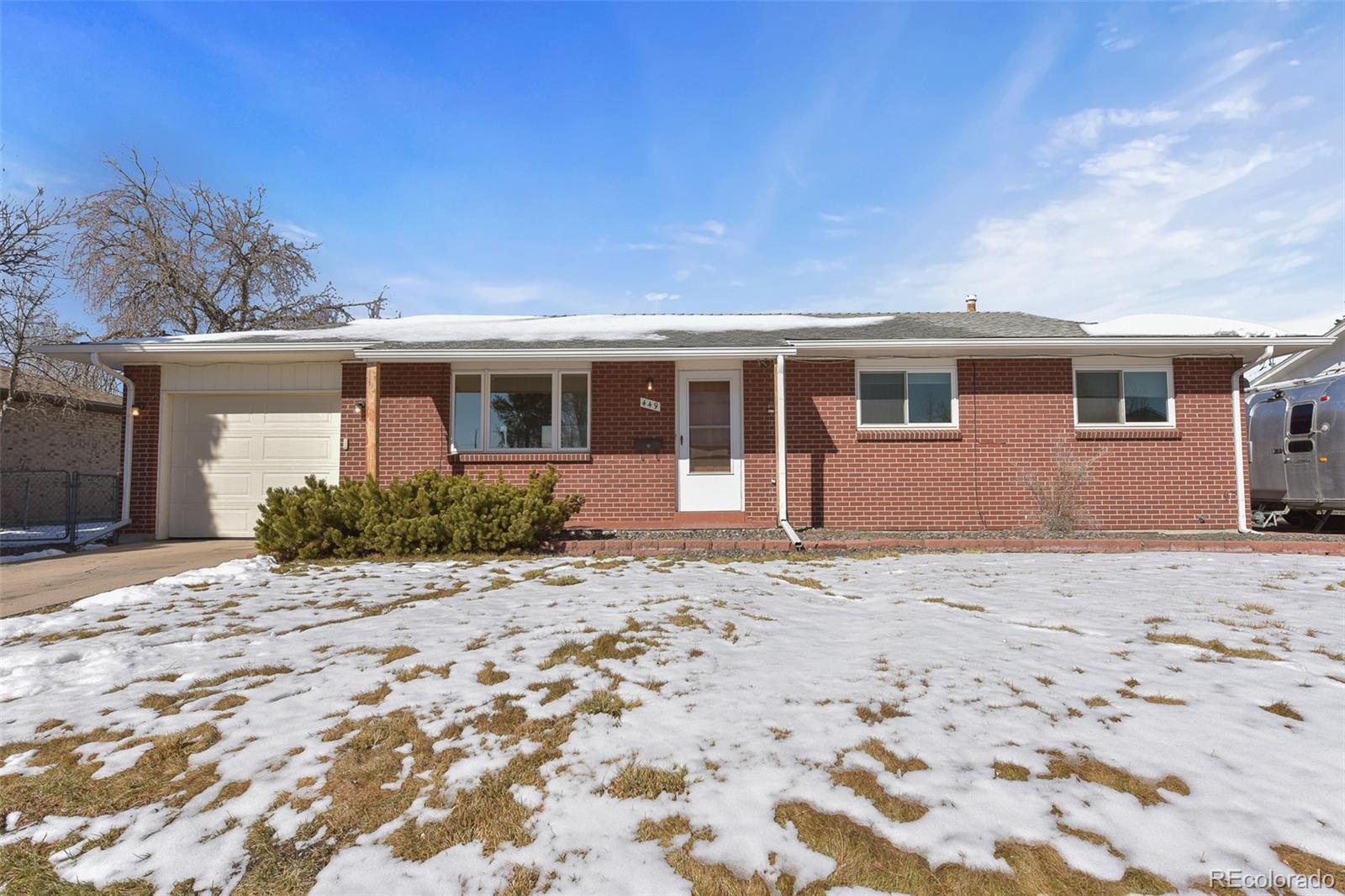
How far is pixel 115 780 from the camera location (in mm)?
2338

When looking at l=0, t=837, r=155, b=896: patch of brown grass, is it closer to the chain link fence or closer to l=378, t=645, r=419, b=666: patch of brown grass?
l=378, t=645, r=419, b=666: patch of brown grass

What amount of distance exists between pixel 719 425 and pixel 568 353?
2556 mm

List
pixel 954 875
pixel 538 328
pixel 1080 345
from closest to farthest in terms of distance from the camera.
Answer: pixel 954 875
pixel 1080 345
pixel 538 328

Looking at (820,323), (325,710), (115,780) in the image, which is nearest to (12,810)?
(115,780)

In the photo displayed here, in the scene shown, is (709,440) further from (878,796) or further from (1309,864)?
(1309,864)

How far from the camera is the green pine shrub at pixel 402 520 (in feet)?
22.0

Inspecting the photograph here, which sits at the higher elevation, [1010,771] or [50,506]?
[50,506]

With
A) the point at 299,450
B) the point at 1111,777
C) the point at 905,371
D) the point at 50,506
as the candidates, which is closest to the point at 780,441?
the point at 905,371

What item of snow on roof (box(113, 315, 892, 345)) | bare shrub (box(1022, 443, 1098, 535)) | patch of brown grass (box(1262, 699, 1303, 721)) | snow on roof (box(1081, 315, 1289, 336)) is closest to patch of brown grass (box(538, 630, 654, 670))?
patch of brown grass (box(1262, 699, 1303, 721))

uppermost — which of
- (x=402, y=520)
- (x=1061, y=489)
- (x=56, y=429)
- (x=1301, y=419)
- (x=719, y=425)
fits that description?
(x=56, y=429)

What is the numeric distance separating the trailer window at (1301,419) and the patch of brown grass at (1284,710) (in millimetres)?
9596

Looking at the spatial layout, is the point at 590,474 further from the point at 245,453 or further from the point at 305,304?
the point at 305,304

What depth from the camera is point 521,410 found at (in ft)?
31.2

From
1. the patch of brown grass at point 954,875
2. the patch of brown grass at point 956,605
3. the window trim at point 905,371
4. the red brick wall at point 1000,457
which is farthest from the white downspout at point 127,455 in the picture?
the patch of brown grass at point 954,875
